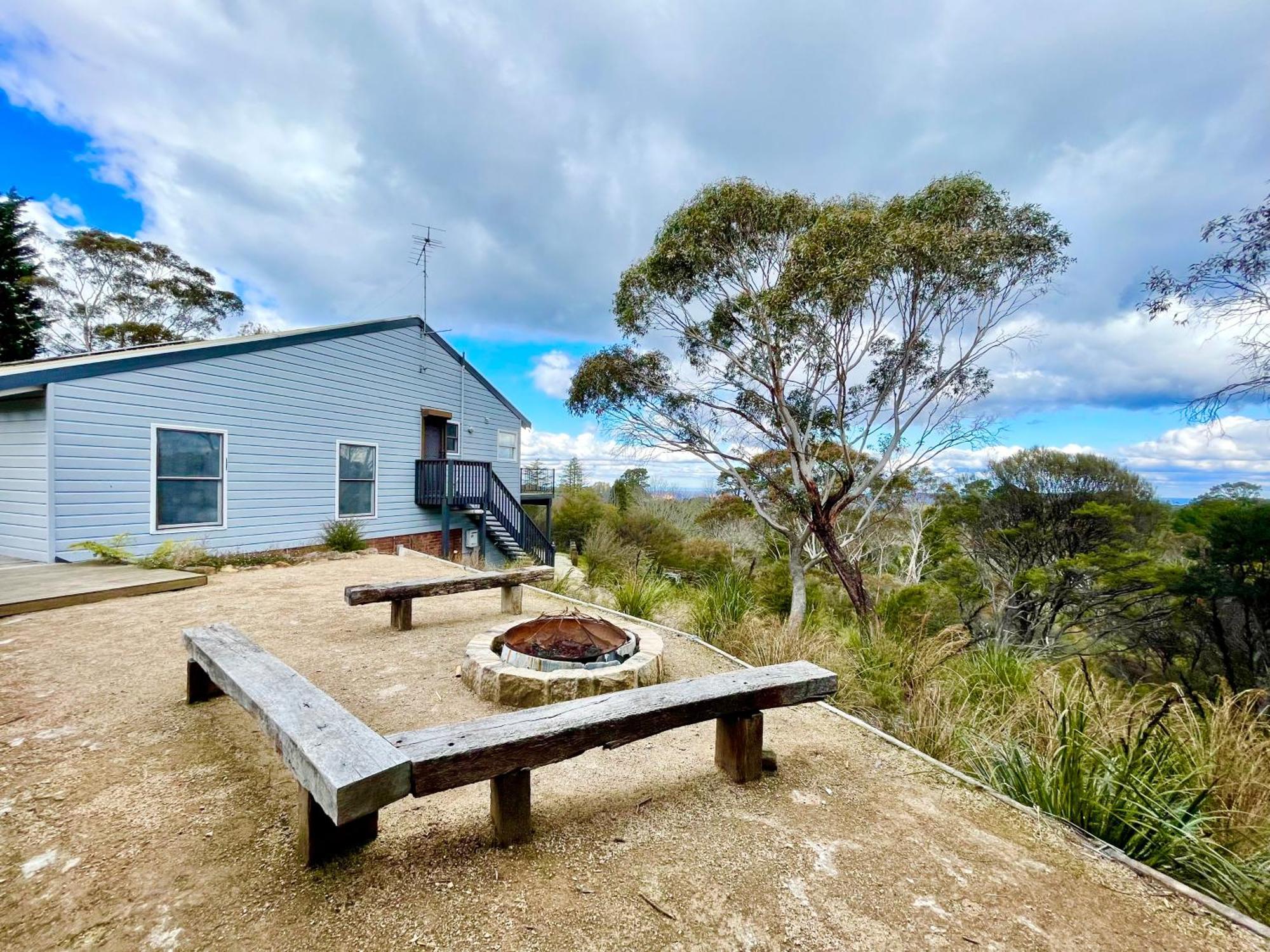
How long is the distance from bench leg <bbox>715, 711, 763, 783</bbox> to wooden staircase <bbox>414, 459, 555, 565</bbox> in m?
9.21

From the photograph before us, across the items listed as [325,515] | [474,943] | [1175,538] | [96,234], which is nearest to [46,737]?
[474,943]

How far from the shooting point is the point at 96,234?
18406mm

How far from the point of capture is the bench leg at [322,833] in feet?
5.67

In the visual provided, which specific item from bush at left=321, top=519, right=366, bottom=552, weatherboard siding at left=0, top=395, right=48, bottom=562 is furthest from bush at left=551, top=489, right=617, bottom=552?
weatherboard siding at left=0, top=395, right=48, bottom=562

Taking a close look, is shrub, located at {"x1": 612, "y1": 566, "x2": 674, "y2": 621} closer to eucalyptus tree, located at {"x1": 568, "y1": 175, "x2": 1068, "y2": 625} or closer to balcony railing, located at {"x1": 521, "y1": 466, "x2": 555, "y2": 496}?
eucalyptus tree, located at {"x1": 568, "y1": 175, "x2": 1068, "y2": 625}

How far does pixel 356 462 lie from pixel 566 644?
876cm

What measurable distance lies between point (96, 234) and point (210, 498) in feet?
62.3

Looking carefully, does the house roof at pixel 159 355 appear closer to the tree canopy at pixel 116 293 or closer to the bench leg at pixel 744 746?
the bench leg at pixel 744 746

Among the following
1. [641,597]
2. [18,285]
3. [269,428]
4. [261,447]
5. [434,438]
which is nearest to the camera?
[641,597]

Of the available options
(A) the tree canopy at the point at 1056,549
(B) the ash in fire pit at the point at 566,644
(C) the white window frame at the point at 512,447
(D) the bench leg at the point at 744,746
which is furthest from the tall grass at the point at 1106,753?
(C) the white window frame at the point at 512,447

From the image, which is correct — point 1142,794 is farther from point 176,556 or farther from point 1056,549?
point 1056,549

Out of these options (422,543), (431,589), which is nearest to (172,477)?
(422,543)

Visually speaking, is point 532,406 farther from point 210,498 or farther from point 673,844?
point 673,844

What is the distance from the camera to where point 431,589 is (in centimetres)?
481
